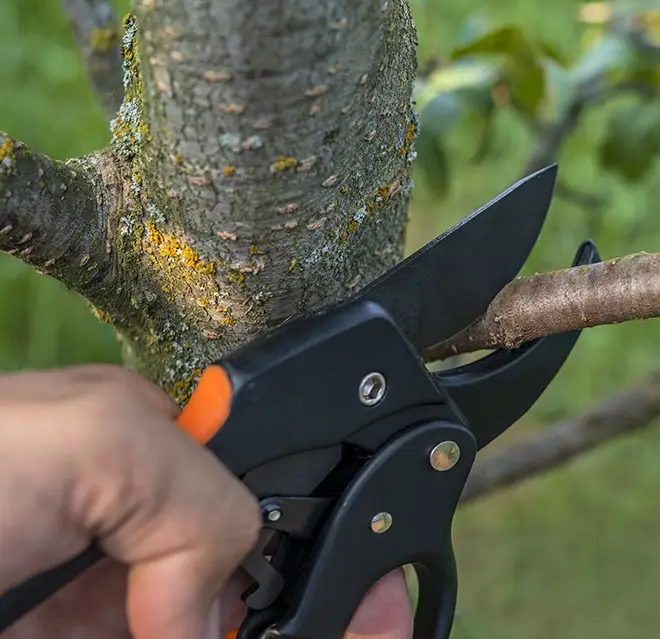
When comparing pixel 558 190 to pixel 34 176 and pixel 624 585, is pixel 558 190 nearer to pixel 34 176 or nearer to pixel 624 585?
pixel 34 176

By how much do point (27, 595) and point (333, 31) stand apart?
297 millimetres

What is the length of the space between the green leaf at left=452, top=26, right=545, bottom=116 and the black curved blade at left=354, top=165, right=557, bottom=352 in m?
0.32

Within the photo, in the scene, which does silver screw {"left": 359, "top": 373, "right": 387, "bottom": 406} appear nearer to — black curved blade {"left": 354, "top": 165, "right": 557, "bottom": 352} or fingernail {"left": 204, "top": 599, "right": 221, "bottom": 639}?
black curved blade {"left": 354, "top": 165, "right": 557, "bottom": 352}

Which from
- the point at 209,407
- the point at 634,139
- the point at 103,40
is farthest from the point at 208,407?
the point at 634,139

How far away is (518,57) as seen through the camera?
2.55 ft

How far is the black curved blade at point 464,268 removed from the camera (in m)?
0.45

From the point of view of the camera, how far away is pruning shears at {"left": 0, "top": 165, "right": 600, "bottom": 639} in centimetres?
41

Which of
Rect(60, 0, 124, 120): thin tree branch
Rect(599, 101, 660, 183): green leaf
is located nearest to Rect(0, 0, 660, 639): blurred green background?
Rect(599, 101, 660, 183): green leaf

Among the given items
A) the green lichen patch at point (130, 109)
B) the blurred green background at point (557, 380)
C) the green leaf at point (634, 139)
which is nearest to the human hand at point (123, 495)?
the green lichen patch at point (130, 109)

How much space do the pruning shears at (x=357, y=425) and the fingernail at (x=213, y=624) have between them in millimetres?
17

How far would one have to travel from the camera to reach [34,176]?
1.26 feet

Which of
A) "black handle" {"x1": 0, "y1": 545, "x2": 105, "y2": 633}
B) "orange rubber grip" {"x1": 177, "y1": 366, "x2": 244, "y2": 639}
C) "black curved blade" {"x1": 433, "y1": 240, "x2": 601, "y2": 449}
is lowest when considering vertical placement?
"black curved blade" {"x1": 433, "y1": 240, "x2": 601, "y2": 449}

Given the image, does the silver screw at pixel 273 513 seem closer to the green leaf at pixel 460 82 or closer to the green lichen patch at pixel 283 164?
the green lichen patch at pixel 283 164

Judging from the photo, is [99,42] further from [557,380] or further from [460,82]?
[557,380]
